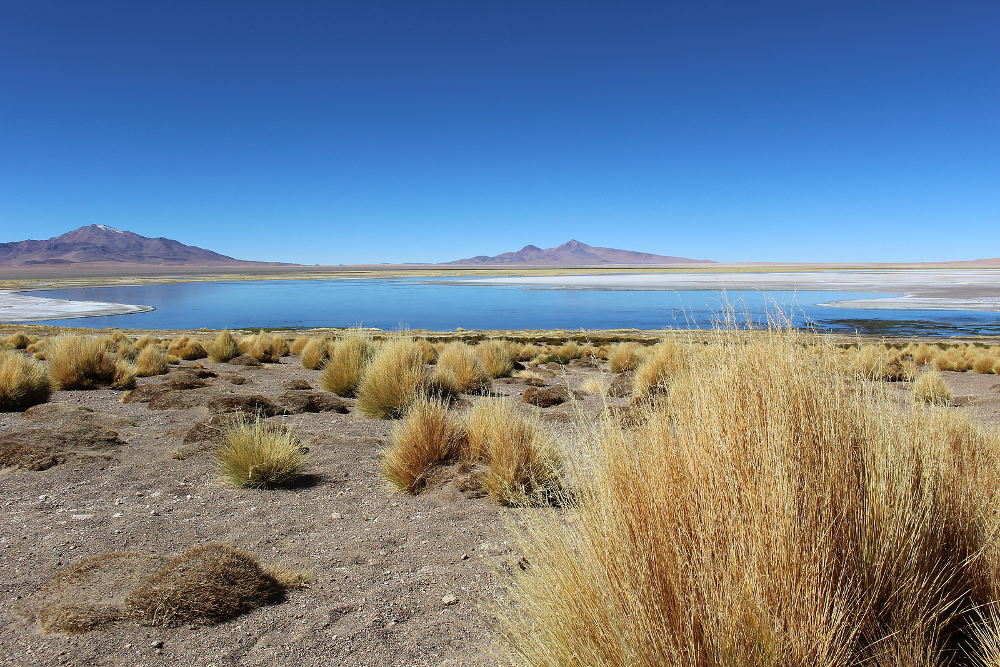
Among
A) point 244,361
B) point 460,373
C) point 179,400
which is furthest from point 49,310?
point 460,373

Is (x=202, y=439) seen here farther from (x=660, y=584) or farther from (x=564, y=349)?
(x=564, y=349)

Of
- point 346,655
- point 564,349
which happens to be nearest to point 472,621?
point 346,655

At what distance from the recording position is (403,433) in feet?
21.2

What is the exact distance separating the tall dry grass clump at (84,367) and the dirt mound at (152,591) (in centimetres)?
865

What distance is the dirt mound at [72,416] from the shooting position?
328 inches

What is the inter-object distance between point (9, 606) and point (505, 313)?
43.7 meters

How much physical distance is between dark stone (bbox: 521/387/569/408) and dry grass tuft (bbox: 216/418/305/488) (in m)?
4.47

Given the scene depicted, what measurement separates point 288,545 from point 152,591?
1175 mm

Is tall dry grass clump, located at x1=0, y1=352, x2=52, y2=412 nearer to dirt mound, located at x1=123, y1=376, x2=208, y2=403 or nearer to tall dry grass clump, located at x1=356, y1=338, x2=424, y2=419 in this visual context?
dirt mound, located at x1=123, y1=376, x2=208, y2=403

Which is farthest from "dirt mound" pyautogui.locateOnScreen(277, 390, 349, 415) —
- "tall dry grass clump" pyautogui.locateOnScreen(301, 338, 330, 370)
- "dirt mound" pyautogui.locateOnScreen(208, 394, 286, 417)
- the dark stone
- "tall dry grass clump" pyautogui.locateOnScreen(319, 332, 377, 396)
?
"tall dry grass clump" pyautogui.locateOnScreen(301, 338, 330, 370)

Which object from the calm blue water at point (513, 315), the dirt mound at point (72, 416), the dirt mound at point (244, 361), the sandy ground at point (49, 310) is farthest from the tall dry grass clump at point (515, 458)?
the sandy ground at point (49, 310)

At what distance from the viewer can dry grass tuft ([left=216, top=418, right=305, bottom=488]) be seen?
6078mm

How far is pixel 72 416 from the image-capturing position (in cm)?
853

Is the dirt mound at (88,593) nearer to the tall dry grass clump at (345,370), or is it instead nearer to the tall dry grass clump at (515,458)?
the tall dry grass clump at (515,458)
